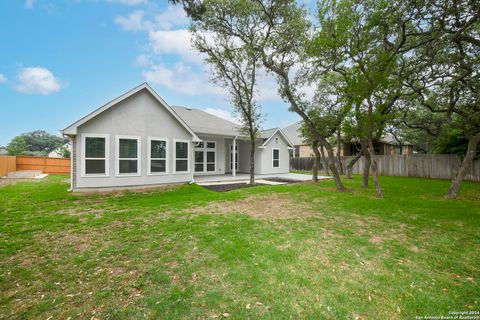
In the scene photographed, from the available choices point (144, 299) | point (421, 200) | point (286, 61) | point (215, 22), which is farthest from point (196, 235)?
point (215, 22)

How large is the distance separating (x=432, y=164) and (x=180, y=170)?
1892cm

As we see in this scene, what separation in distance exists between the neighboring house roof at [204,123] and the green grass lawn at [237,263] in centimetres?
930

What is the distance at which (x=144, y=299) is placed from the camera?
259cm

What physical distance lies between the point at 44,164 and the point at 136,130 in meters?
16.4

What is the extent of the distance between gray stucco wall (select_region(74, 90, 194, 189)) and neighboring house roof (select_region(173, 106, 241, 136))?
306cm

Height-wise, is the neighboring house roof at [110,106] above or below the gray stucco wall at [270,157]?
above

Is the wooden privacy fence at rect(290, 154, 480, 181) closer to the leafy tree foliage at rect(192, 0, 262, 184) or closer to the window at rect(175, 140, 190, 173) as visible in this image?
the leafy tree foliage at rect(192, 0, 262, 184)

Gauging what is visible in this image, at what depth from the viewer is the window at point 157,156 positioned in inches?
429

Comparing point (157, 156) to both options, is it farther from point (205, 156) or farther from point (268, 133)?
point (268, 133)

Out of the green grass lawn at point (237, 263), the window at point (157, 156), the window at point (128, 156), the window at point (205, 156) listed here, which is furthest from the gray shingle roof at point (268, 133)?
the green grass lawn at point (237, 263)

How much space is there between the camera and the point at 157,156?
440 inches

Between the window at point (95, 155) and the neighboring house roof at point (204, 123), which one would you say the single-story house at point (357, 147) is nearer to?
the neighboring house roof at point (204, 123)

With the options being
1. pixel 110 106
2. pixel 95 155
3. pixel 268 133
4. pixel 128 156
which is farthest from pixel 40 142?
pixel 268 133

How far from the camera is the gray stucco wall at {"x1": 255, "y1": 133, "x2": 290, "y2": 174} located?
57.5ft
